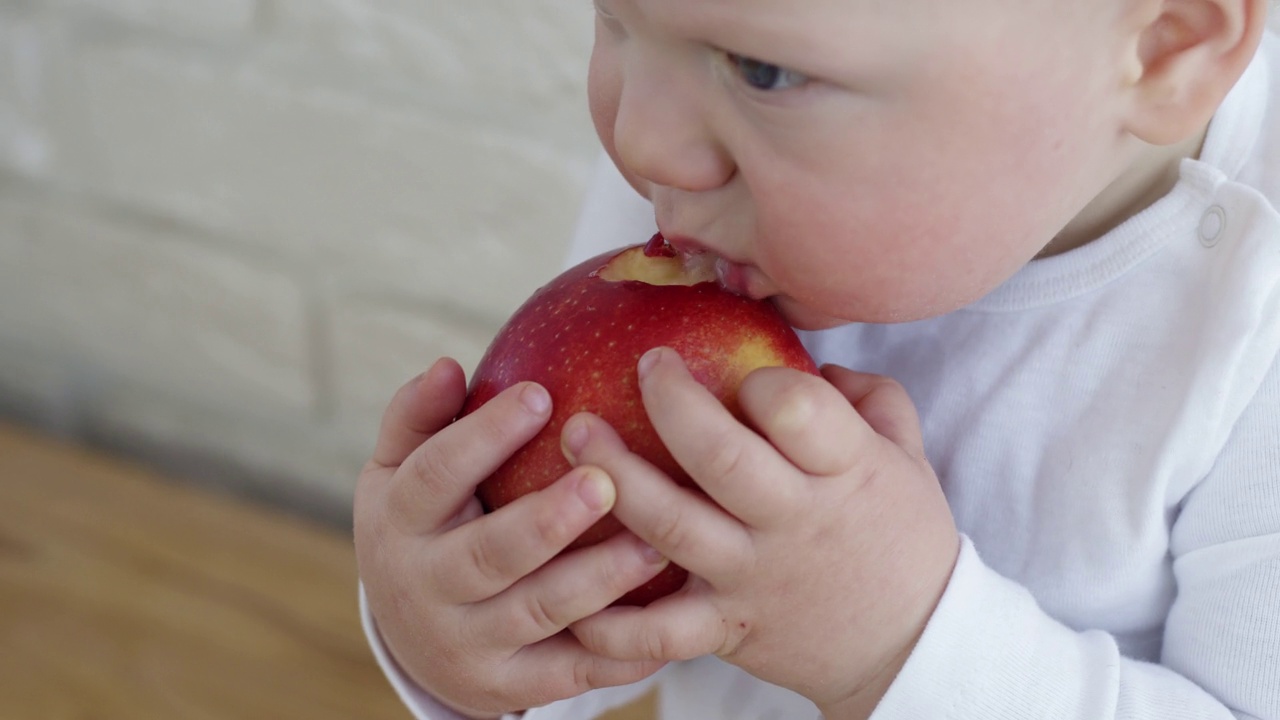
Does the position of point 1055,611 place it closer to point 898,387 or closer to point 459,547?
point 898,387

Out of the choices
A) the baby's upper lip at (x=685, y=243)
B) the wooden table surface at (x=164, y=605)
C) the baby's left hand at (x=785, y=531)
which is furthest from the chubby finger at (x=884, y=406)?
the wooden table surface at (x=164, y=605)

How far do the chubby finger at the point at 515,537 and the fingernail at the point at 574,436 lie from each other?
0.01 meters

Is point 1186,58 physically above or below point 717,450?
above

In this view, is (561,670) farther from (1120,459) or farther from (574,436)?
(1120,459)

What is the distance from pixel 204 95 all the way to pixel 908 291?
0.95 meters

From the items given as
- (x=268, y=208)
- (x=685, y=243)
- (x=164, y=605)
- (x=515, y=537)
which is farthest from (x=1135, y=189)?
(x=164, y=605)

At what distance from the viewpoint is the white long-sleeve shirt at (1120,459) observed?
0.55 m

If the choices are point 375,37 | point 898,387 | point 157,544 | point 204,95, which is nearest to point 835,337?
point 898,387

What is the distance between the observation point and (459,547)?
0.51 metres

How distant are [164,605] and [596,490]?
0.96 metres

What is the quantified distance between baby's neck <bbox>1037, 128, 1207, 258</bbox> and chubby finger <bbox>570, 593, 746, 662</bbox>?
0.84 feet

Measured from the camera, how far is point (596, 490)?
0.47 m

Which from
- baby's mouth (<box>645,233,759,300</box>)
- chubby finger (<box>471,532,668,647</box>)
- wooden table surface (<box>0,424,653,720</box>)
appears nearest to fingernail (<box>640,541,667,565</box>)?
chubby finger (<box>471,532,668,647</box>)

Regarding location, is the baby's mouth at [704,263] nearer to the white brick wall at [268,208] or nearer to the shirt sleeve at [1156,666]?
the shirt sleeve at [1156,666]
